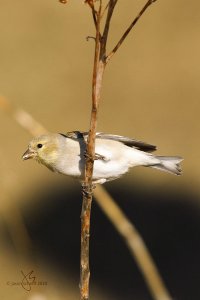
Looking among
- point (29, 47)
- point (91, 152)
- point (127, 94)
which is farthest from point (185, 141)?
point (91, 152)

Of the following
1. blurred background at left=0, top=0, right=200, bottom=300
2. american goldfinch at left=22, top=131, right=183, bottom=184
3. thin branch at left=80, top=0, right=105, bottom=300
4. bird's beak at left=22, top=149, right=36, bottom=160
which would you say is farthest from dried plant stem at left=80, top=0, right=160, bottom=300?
blurred background at left=0, top=0, right=200, bottom=300

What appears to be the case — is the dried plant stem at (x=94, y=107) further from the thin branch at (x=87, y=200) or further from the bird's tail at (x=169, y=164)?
the bird's tail at (x=169, y=164)

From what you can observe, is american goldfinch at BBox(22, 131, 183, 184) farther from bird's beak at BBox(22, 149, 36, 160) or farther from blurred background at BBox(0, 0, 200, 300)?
blurred background at BBox(0, 0, 200, 300)

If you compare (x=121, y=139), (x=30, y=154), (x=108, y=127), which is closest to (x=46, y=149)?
(x=30, y=154)

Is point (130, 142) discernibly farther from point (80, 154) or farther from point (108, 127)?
point (108, 127)

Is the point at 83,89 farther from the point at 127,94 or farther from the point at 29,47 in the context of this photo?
the point at 29,47

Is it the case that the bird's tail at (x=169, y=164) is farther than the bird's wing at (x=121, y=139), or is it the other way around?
the bird's tail at (x=169, y=164)

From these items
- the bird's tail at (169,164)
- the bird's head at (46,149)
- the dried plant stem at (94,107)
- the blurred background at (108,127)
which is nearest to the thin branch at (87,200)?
the dried plant stem at (94,107)
